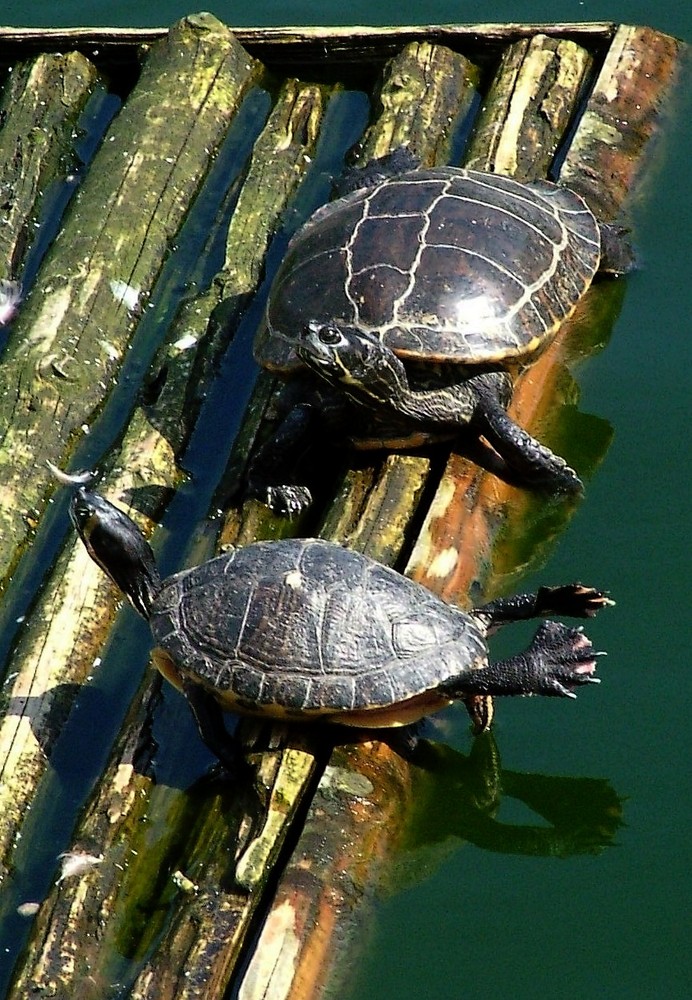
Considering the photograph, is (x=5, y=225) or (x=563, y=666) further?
(x=5, y=225)

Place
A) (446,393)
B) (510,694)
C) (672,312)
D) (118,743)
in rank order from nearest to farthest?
(510,694) < (118,743) < (446,393) < (672,312)

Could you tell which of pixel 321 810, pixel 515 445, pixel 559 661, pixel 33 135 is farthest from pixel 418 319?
pixel 33 135

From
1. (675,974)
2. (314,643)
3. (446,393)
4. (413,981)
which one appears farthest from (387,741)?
(446,393)

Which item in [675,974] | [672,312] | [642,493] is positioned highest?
[672,312]

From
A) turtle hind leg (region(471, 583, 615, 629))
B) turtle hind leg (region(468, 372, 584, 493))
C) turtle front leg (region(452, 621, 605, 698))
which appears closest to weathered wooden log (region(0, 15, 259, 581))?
turtle hind leg (region(468, 372, 584, 493))

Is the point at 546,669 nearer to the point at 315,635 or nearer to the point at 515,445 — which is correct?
the point at 315,635

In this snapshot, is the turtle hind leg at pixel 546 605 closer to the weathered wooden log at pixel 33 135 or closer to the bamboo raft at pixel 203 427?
the bamboo raft at pixel 203 427

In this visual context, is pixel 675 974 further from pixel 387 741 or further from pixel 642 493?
pixel 642 493
